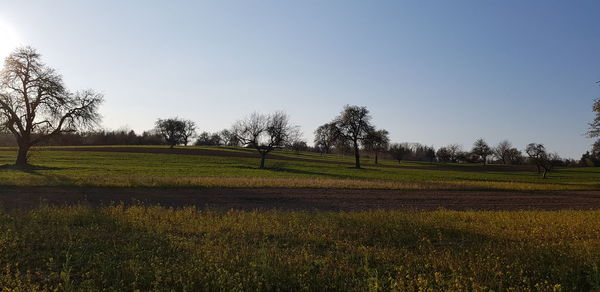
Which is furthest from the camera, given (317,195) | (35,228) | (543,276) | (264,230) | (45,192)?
(317,195)

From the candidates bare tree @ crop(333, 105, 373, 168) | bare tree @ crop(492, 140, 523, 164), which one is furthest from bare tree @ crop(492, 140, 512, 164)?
bare tree @ crop(333, 105, 373, 168)

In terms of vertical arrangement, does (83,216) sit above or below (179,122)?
below

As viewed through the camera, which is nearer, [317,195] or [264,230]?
[264,230]

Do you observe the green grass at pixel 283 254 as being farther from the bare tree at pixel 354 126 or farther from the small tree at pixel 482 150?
the small tree at pixel 482 150

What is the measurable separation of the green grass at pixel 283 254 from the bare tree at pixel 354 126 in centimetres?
4967

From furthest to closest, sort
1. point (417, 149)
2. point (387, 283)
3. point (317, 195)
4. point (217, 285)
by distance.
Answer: point (417, 149) → point (317, 195) → point (387, 283) → point (217, 285)

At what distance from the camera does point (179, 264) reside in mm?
6070

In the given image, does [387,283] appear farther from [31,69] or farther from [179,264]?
[31,69]

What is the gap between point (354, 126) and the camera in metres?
60.8

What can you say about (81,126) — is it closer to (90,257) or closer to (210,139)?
(90,257)

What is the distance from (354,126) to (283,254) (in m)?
55.1

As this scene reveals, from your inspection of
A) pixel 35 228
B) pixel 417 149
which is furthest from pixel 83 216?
pixel 417 149

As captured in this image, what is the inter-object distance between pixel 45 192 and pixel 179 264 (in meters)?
15.6

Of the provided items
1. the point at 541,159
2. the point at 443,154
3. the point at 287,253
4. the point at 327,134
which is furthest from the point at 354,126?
the point at 443,154
